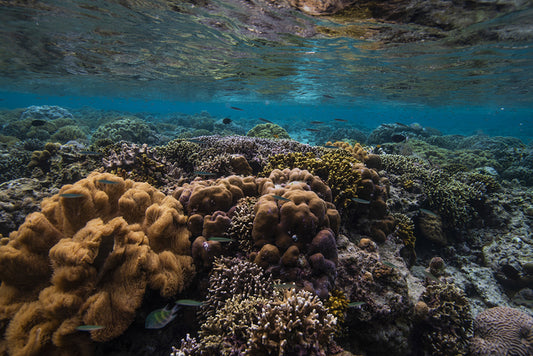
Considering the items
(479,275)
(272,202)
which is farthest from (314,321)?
(479,275)

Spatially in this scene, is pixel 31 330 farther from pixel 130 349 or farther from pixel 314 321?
pixel 314 321

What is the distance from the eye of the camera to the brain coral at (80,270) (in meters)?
2.74

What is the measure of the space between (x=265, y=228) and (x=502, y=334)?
5.82 metres

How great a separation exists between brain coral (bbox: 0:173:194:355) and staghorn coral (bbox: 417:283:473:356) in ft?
16.0

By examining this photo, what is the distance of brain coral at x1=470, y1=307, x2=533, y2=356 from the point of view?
4750 millimetres

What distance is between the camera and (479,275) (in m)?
7.37

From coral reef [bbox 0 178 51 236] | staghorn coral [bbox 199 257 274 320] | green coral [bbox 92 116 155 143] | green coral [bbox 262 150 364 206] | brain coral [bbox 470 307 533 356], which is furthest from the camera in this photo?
green coral [bbox 92 116 155 143]

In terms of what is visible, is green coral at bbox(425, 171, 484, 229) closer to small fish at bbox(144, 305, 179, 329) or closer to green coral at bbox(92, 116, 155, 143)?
small fish at bbox(144, 305, 179, 329)

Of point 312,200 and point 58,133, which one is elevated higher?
point 312,200

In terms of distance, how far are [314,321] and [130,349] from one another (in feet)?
8.66

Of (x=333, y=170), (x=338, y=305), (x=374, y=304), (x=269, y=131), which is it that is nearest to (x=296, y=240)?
(x=338, y=305)

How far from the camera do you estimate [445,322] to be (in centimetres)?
464

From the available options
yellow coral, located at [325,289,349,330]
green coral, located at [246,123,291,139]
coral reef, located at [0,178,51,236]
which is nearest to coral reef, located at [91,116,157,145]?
green coral, located at [246,123,291,139]

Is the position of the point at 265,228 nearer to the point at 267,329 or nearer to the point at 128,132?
the point at 267,329
